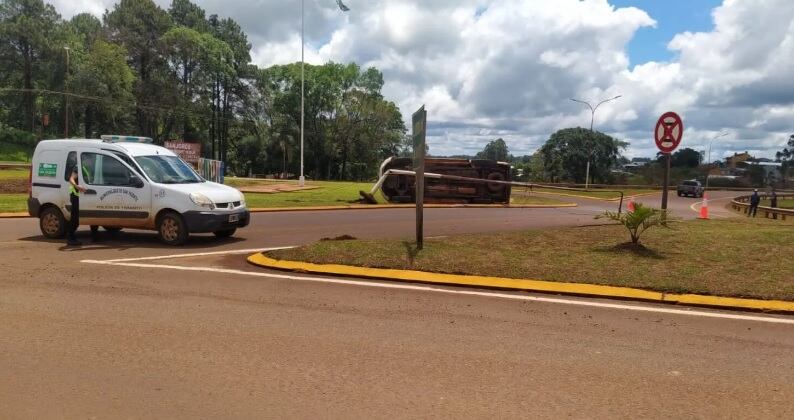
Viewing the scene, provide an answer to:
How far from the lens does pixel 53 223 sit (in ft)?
39.1

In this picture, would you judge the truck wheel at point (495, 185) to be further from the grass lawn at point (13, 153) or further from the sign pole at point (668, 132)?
the grass lawn at point (13, 153)

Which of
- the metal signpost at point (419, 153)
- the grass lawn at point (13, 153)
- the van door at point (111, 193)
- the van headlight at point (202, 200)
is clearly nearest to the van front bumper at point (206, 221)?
the van headlight at point (202, 200)

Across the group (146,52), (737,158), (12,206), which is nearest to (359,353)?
(12,206)

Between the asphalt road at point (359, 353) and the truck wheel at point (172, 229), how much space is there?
9.57 feet

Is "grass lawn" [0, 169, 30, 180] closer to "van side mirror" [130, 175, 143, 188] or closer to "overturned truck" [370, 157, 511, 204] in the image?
"overturned truck" [370, 157, 511, 204]

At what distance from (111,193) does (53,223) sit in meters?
1.52

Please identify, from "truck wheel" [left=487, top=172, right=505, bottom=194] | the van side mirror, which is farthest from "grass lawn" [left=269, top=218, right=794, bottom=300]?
"truck wheel" [left=487, top=172, right=505, bottom=194]

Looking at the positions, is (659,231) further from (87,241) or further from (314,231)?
(87,241)

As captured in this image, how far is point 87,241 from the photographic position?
463 inches

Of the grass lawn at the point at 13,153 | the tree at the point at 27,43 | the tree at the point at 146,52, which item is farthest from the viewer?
the tree at the point at 27,43

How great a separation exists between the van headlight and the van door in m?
0.91

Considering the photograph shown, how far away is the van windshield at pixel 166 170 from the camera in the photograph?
11541mm

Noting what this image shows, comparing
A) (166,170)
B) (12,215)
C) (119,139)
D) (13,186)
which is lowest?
(12,215)

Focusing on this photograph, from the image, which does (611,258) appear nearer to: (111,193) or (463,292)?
(463,292)
